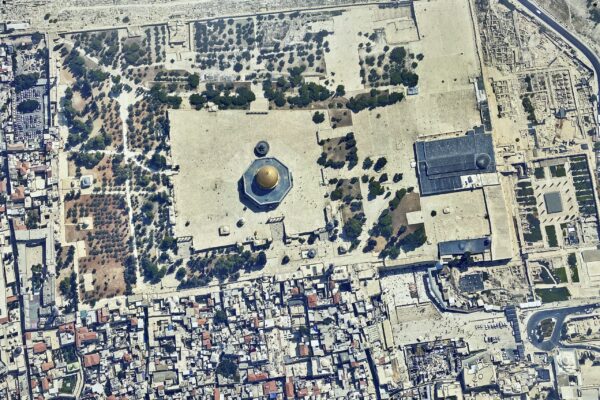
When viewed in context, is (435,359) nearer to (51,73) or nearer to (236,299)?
(236,299)

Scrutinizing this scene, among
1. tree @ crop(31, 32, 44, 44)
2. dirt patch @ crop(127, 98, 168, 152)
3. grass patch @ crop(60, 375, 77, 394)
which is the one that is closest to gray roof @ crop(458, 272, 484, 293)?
dirt patch @ crop(127, 98, 168, 152)

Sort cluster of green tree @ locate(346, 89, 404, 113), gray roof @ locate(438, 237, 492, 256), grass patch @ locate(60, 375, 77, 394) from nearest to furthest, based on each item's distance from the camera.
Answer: gray roof @ locate(438, 237, 492, 256) → grass patch @ locate(60, 375, 77, 394) → cluster of green tree @ locate(346, 89, 404, 113)

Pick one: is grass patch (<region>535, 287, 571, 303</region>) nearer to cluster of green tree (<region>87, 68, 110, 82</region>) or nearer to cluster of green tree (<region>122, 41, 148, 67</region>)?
cluster of green tree (<region>122, 41, 148, 67</region>)

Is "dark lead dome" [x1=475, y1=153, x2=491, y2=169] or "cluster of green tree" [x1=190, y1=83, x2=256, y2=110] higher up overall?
"cluster of green tree" [x1=190, y1=83, x2=256, y2=110]

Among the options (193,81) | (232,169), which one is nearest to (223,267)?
(232,169)

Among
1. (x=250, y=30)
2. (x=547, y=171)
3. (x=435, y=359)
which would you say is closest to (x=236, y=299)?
(x=435, y=359)

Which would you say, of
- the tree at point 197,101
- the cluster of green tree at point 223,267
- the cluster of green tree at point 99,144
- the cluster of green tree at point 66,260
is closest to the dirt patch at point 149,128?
the cluster of green tree at point 99,144

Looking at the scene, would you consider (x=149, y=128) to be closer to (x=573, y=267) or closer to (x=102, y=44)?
(x=102, y=44)

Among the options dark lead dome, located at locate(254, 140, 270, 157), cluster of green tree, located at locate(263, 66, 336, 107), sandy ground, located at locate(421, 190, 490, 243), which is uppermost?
cluster of green tree, located at locate(263, 66, 336, 107)
